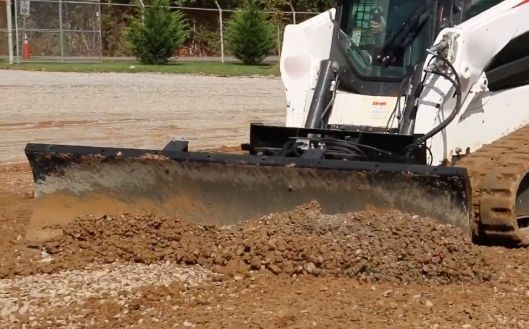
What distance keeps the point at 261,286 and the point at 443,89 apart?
223cm

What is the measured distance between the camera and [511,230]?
688 centimetres

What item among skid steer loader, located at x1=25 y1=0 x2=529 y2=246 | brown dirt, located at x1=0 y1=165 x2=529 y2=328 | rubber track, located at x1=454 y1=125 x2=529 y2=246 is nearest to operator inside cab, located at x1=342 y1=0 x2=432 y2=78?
skid steer loader, located at x1=25 y1=0 x2=529 y2=246

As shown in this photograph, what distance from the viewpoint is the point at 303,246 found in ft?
21.0

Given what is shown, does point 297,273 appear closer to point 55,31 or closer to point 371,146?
point 371,146

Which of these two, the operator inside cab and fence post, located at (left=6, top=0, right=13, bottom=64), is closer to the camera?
the operator inside cab

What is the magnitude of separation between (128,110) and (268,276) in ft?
37.5

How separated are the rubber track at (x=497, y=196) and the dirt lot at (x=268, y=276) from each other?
15 cm

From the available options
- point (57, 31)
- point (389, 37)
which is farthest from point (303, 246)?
point (57, 31)

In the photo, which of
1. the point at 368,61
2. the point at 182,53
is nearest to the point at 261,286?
the point at 368,61

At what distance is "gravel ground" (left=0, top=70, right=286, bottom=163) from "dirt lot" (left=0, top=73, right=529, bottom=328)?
5.62m

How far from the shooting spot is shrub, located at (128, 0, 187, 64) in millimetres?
34938

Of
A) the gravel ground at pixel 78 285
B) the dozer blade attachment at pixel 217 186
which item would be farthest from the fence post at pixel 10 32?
the gravel ground at pixel 78 285

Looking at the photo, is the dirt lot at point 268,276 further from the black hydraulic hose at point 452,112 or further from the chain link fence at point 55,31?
the chain link fence at point 55,31

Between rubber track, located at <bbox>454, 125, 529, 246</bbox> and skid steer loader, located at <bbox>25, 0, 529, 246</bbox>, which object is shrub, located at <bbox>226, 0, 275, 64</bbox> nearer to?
skid steer loader, located at <bbox>25, 0, 529, 246</bbox>
